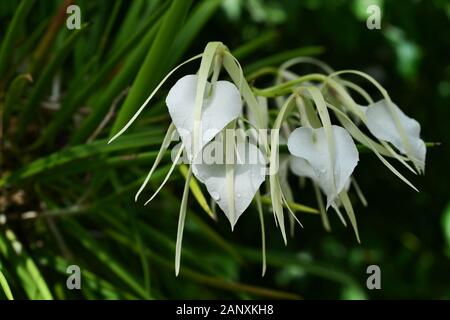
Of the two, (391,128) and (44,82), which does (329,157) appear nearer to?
(391,128)

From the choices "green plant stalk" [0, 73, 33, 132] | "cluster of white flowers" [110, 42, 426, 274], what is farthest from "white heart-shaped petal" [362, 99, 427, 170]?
"green plant stalk" [0, 73, 33, 132]

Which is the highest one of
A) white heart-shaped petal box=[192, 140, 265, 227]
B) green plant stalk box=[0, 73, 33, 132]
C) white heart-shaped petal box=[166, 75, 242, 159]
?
green plant stalk box=[0, 73, 33, 132]

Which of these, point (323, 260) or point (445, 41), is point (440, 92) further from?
point (323, 260)

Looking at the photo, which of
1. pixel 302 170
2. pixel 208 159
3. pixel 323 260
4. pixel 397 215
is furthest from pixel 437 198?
pixel 208 159

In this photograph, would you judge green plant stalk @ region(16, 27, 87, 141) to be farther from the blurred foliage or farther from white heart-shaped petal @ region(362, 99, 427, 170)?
white heart-shaped petal @ region(362, 99, 427, 170)

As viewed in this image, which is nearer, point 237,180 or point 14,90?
point 237,180

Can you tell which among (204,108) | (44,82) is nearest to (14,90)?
(44,82)

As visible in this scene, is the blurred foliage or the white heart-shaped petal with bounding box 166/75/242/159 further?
the blurred foliage
